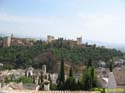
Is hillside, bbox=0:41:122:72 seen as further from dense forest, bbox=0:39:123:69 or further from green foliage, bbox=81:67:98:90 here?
green foliage, bbox=81:67:98:90

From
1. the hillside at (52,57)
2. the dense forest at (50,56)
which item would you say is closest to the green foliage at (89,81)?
the hillside at (52,57)

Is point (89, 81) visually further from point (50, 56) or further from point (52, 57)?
point (50, 56)

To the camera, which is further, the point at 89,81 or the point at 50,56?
the point at 50,56

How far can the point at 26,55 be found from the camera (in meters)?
73.4

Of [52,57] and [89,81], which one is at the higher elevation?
[89,81]

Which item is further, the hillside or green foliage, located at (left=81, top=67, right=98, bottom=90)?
the hillside

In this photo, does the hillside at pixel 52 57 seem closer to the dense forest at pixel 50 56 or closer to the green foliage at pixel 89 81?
the dense forest at pixel 50 56

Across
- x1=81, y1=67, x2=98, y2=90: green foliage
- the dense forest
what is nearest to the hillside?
the dense forest

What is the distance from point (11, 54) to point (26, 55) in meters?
3.59

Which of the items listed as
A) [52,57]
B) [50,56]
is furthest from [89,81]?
[50,56]

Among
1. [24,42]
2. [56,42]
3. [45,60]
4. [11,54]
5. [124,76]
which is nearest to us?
Answer: [124,76]

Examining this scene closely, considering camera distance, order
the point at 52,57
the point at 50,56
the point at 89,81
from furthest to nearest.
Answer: the point at 50,56 < the point at 52,57 < the point at 89,81

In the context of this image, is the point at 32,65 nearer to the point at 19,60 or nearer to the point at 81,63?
the point at 19,60

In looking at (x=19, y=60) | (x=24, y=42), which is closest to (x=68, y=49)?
(x=19, y=60)
